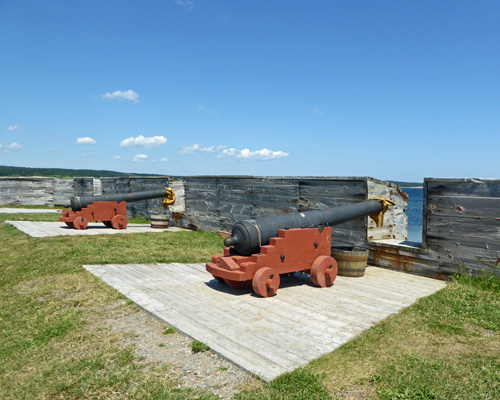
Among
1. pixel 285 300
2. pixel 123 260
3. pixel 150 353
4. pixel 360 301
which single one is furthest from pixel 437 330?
pixel 123 260

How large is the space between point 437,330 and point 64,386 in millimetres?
4261

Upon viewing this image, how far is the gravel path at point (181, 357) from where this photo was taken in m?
3.62

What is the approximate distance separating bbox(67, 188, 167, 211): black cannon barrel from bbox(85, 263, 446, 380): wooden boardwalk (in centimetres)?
716

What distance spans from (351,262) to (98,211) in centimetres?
1038

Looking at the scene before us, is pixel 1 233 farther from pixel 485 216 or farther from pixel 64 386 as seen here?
pixel 485 216

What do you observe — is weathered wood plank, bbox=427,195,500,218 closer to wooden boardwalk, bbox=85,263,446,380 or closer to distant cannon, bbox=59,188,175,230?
wooden boardwalk, bbox=85,263,446,380

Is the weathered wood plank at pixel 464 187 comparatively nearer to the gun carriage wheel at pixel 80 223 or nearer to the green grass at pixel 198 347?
the green grass at pixel 198 347

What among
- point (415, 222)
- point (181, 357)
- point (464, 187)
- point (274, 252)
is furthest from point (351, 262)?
point (415, 222)

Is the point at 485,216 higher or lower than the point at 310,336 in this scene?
higher

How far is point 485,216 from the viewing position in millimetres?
6816

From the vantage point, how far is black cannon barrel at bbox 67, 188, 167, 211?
14.6 metres

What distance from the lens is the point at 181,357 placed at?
4129 millimetres

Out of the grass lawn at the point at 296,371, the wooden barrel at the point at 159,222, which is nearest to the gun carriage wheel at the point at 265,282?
the grass lawn at the point at 296,371

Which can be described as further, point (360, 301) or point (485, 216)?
point (485, 216)
